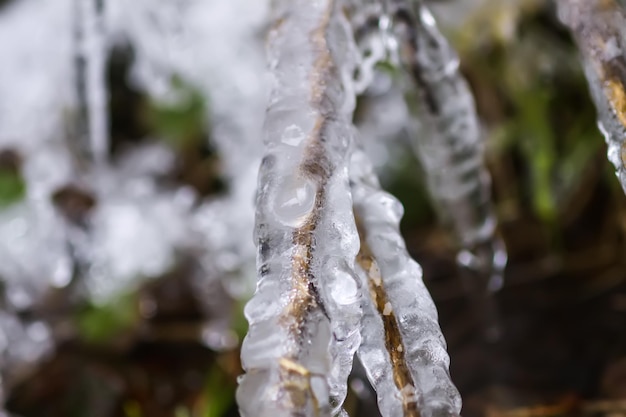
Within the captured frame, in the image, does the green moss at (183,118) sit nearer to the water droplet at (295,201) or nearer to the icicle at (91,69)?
the icicle at (91,69)

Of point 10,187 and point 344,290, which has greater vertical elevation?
point 10,187

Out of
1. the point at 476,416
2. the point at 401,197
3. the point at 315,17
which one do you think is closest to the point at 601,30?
the point at 315,17

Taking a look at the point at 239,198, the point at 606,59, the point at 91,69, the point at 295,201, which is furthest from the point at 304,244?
the point at 239,198

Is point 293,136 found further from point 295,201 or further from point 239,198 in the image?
point 239,198

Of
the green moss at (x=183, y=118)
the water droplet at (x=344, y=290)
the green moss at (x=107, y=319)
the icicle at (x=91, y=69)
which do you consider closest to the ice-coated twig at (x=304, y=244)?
the water droplet at (x=344, y=290)

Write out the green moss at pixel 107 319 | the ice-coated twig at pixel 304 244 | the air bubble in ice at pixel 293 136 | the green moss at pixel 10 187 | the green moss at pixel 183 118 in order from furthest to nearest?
the green moss at pixel 183 118, the green moss at pixel 10 187, the green moss at pixel 107 319, the air bubble in ice at pixel 293 136, the ice-coated twig at pixel 304 244

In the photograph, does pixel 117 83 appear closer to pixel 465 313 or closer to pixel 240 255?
pixel 240 255

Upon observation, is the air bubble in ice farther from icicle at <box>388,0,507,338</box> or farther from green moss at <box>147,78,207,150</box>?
green moss at <box>147,78,207,150</box>

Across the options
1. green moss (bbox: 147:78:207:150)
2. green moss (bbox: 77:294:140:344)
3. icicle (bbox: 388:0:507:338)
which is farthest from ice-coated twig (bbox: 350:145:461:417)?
green moss (bbox: 147:78:207:150)
